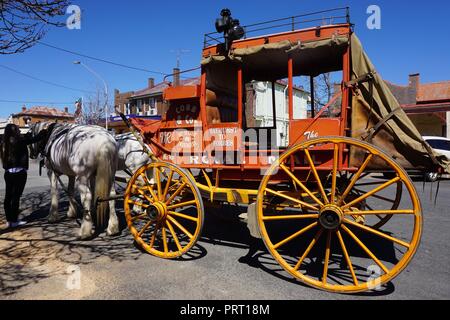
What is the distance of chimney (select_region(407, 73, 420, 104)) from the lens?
989 inches

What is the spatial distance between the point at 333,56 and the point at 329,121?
3.31 ft

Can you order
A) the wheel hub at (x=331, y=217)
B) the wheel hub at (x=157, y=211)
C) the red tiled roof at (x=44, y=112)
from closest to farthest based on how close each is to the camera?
1. the wheel hub at (x=331, y=217)
2. the wheel hub at (x=157, y=211)
3. the red tiled roof at (x=44, y=112)

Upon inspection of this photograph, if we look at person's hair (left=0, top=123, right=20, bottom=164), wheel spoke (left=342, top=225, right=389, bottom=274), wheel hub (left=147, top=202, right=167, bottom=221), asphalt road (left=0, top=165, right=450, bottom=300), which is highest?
person's hair (left=0, top=123, right=20, bottom=164)

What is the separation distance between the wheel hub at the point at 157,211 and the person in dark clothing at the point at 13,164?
9.72 ft

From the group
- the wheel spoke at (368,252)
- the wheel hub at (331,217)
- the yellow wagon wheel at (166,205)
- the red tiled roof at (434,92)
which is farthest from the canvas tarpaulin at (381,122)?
the red tiled roof at (434,92)

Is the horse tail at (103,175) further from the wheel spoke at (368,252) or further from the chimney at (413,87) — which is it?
the chimney at (413,87)

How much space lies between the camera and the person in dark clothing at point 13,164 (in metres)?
5.55

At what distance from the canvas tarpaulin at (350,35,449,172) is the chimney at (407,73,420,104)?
25.2 m

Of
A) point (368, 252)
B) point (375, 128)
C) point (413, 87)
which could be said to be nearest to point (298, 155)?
point (375, 128)

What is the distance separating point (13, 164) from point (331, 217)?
17.5ft

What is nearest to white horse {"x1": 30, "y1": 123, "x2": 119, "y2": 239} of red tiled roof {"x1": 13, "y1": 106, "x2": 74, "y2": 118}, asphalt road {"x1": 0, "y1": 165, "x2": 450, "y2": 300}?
asphalt road {"x1": 0, "y1": 165, "x2": 450, "y2": 300}

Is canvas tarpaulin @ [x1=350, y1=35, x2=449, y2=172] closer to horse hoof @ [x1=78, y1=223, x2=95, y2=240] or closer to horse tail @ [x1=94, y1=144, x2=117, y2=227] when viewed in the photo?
horse tail @ [x1=94, y1=144, x2=117, y2=227]

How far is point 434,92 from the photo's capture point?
2444 cm
